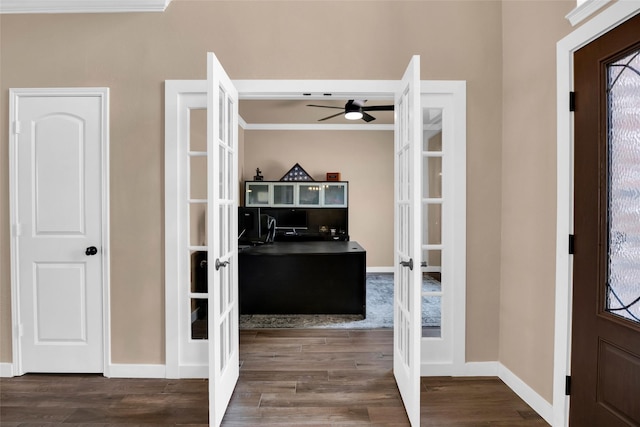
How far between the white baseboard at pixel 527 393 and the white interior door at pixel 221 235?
6.38 feet

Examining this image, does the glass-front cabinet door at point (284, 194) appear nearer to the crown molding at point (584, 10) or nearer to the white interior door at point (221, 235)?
the white interior door at point (221, 235)

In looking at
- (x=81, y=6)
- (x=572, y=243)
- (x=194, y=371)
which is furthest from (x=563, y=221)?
(x=81, y=6)

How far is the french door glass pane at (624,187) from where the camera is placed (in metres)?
1.53

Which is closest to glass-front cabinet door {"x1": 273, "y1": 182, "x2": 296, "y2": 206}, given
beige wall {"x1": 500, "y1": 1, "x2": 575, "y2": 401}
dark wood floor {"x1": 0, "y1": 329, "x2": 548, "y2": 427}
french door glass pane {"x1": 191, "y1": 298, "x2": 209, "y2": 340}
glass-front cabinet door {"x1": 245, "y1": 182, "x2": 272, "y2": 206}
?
glass-front cabinet door {"x1": 245, "y1": 182, "x2": 272, "y2": 206}

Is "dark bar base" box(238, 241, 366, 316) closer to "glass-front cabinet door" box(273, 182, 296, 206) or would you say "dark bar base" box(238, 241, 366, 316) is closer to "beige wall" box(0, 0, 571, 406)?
"beige wall" box(0, 0, 571, 406)

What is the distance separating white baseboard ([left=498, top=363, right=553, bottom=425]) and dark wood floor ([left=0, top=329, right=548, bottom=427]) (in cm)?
4

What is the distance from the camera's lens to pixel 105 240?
2.50 meters

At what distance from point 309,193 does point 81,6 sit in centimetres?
426

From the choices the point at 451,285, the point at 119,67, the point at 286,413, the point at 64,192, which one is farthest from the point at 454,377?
the point at 119,67

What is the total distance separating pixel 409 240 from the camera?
6.88 feet

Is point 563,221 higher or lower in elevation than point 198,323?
higher

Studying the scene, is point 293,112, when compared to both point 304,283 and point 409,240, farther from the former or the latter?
point 409,240

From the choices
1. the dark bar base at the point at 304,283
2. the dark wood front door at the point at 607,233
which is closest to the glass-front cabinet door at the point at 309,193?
the dark bar base at the point at 304,283

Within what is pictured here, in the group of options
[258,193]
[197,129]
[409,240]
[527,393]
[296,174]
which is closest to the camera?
[409,240]
